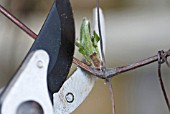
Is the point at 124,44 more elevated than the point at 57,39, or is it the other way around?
the point at 124,44

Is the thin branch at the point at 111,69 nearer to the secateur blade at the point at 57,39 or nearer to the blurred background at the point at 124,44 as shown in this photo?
the secateur blade at the point at 57,39

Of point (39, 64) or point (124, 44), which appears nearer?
point (39, 64)

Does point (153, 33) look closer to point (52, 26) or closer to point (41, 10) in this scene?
point (41, 10)

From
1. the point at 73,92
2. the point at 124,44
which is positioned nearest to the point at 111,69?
the point at 73,92

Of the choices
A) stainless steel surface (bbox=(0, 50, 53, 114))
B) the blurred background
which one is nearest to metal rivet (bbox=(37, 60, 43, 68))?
stainless steel surface (bbox=(0, 50, 53, 114))

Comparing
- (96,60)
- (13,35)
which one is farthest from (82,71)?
(13,35)

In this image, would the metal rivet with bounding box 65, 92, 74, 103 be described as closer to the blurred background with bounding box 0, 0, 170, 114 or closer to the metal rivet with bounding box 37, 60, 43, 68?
the metal rivet with bounding box 37, 60, 43, 68

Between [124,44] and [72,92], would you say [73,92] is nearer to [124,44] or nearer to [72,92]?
[72,92]
